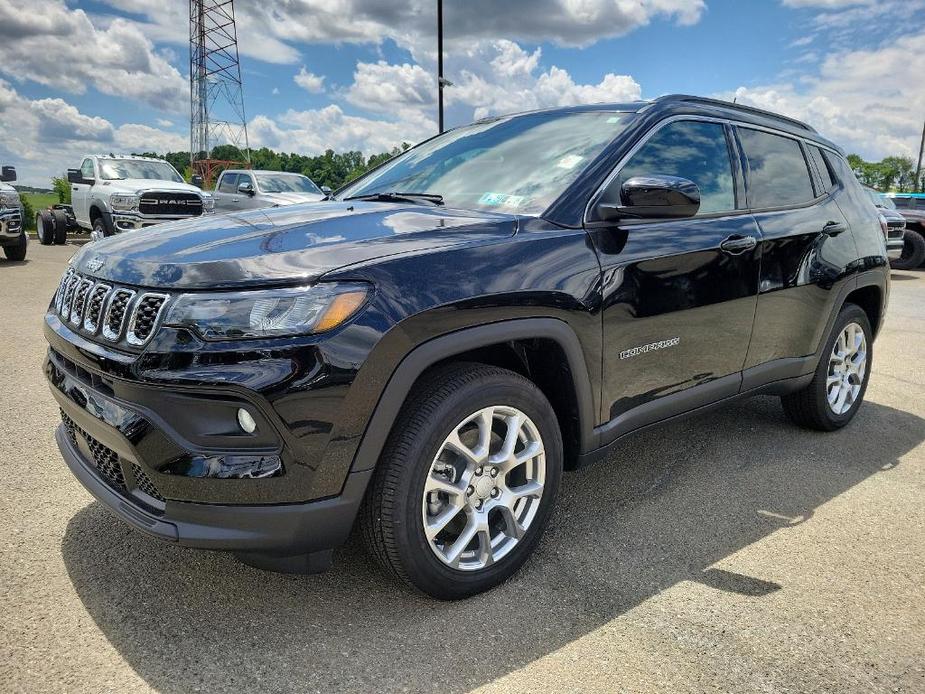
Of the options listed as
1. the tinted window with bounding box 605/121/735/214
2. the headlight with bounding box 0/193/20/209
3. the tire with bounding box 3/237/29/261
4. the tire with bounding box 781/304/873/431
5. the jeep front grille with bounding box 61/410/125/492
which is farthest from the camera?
the tire with bounding box 3/237/29/261

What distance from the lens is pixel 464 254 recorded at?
2344mm

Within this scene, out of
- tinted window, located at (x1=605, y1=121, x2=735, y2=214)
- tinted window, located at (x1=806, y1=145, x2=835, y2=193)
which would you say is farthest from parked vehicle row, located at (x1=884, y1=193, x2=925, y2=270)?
tinted window, located at (x1=605, y1=121, x2=735, y2=214)

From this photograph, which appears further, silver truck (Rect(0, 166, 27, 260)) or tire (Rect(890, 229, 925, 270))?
tire (Rect(890, 229, 925, 270))

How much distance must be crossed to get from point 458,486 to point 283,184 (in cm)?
1323

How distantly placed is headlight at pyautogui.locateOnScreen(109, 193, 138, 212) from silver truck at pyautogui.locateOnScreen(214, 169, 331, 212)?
179 centimetres

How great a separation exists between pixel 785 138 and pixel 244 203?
12.4 metres

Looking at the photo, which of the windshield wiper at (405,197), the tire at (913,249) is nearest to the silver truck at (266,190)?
the windshield wiper at (405,197)

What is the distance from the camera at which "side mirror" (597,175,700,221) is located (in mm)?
2641

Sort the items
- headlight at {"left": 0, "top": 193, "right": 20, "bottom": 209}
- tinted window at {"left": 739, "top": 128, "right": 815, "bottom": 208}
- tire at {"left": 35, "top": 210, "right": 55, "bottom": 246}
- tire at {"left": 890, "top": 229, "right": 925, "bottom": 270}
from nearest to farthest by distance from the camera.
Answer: tinted window at {"left": 739, "top": 128, "right": 815, "bottom": 208} < headlight at {"left": 0, "top": 193, "right": 20, "bottom": 209} < tire at {"left": 890, "top": 229, "right": 925, "bottom": 270} < tire at {"left": 35, "top": 210, "right": 55, "bottom": 246}

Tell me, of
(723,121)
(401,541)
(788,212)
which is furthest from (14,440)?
(788,212)

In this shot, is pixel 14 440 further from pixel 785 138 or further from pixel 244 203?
pixel 244 203

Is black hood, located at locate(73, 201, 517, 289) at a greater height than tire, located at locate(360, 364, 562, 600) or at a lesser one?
greater

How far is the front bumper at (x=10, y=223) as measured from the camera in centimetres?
1176

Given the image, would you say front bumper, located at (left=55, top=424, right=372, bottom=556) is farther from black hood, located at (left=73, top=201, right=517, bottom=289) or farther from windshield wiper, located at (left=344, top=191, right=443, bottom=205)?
windshield wiper, located at (left=344, top=191, right=443, bottom=205)
